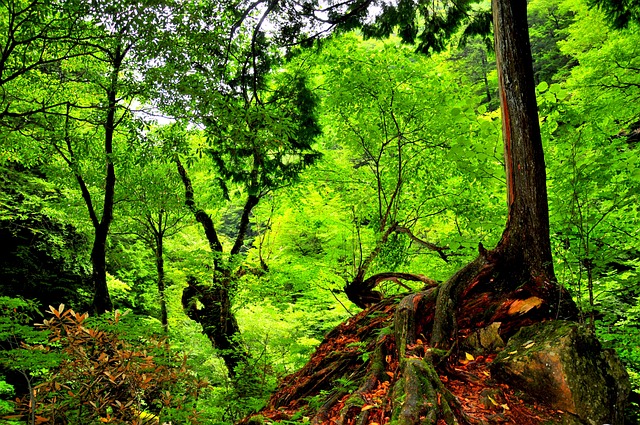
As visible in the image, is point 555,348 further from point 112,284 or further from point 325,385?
point 112,284

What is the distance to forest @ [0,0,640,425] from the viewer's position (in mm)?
2287

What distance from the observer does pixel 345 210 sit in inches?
336

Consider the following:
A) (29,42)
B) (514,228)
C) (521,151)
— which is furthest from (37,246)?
(521,151)

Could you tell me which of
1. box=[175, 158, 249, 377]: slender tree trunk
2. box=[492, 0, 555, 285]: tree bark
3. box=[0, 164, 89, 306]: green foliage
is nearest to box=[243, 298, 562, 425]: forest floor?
box=[492, 0, 555, 285]: tree bark

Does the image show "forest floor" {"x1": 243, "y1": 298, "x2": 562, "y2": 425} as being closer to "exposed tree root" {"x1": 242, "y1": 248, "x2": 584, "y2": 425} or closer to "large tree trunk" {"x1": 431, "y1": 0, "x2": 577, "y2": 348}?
"exposed tree root" {"x1": 242, "y1": 248, "x2": 584, "y2": 425}

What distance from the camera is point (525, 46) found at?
10.7ft

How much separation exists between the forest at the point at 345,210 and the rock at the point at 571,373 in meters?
0.01

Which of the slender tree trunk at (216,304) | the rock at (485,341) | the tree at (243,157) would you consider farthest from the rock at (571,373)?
the slender tree trunk at (216,304)

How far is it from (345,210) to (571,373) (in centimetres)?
654

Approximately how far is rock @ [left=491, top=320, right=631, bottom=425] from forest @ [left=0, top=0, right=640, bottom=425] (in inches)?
0.5

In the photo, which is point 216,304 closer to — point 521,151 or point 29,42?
point 29,42

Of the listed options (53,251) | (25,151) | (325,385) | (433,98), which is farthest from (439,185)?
(53,251)

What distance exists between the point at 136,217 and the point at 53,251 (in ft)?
9.22

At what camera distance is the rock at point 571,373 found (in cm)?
209
